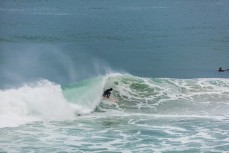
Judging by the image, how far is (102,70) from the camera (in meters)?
66.1

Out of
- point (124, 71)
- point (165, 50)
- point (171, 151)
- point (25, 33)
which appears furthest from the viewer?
point (25, 33)

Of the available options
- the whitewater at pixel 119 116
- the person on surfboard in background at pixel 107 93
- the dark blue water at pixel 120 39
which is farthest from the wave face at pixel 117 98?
the dark blue water at pixel 120 39

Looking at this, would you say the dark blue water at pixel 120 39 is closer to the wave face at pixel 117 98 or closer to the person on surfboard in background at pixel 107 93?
the wave face at pixel 117 98

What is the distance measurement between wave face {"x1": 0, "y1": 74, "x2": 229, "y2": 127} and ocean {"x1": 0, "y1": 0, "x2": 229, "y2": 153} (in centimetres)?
8

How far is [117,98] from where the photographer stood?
5106 centimetres

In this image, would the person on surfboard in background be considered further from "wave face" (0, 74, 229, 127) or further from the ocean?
the ocean

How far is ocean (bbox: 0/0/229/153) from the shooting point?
38250 millimetres

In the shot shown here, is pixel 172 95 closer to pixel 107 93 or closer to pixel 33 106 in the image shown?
pixel 107 93

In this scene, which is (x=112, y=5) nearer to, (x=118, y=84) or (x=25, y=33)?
(x=25, y=33)

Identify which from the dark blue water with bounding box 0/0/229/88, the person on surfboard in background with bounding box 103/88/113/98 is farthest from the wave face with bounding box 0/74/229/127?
the dark blue water with bounding box 0/0/229/88

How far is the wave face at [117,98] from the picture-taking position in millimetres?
44969

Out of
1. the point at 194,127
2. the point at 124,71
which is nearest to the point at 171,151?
the point at 194,127

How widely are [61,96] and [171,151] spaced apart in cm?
1510

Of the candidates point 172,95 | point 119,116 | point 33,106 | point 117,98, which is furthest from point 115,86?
point 33,106
